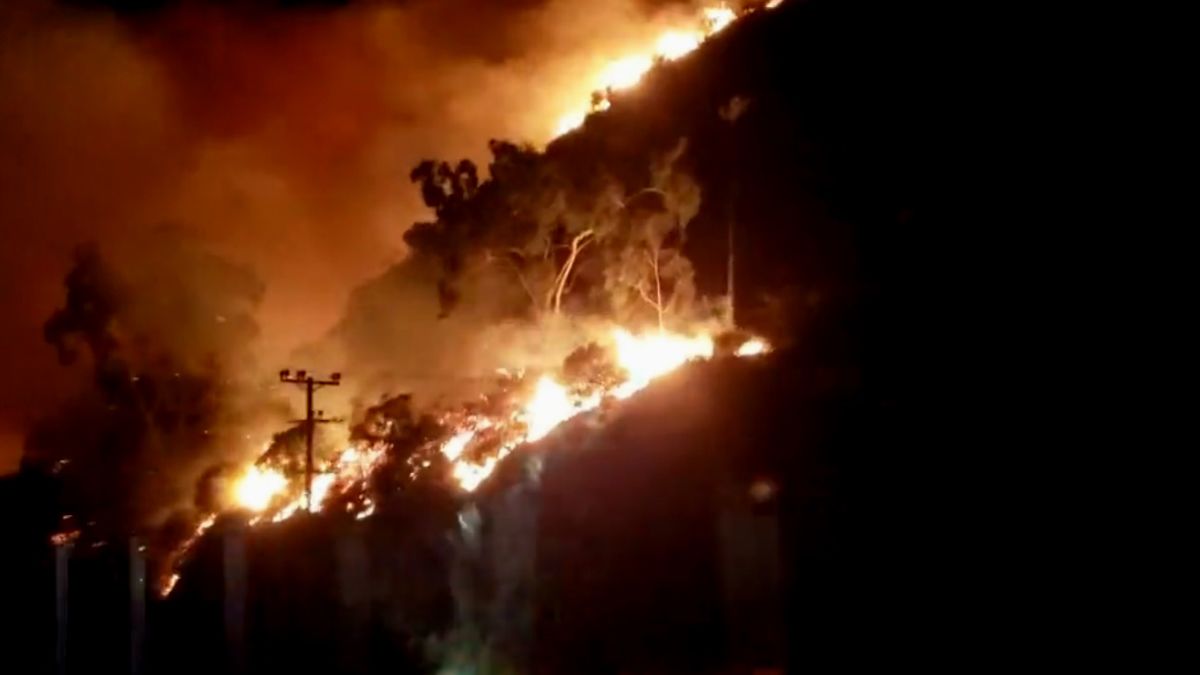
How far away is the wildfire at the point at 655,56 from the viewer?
42156 millimetres

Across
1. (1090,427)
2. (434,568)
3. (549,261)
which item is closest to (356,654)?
(434,568)

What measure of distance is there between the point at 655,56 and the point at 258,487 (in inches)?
690

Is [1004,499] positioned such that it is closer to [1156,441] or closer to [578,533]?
[1156,441]

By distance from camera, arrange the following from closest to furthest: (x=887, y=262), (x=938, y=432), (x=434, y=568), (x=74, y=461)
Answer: (x=938, y=432), (x=434, y=568), (x=887, y=262), (x=74, y=461)

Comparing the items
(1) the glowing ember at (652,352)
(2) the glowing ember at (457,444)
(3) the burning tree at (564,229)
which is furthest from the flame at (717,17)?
(2) the glowing ember at (457,444)

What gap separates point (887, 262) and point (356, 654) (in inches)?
583

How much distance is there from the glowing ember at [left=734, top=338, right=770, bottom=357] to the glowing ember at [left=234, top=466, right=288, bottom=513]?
40.1 ft

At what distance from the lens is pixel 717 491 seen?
85.9 ft

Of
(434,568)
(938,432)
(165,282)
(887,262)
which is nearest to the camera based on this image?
(938,432)

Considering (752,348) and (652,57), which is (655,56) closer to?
(652,57)

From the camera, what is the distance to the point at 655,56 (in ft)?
139

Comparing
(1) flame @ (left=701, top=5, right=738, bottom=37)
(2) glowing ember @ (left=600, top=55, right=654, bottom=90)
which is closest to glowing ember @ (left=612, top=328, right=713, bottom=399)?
(2) glowing ember @ (left=600, top=55, right=654, bottom=90)

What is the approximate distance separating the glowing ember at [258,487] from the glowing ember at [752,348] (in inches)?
481

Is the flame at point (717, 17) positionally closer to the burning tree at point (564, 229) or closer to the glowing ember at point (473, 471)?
the burning tree at point (564, 229)
